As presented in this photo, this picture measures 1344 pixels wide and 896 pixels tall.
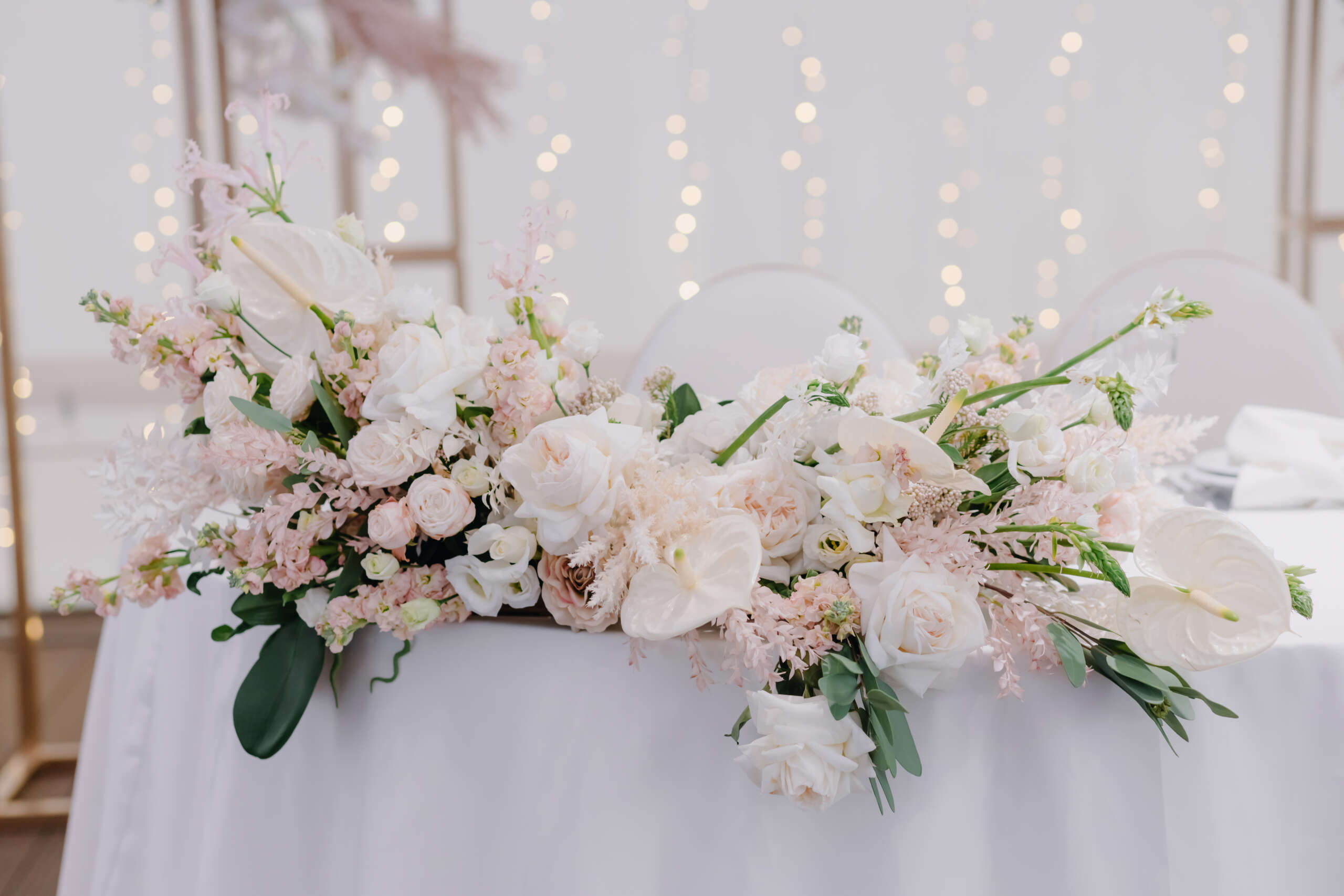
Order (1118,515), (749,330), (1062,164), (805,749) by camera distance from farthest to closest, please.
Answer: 1. (1062,164)
2. (749,330)
3. (1118,515)
4. (805,749)

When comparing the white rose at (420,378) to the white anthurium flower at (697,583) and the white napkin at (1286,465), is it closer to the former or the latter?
the white anthurium flower at (697,583)

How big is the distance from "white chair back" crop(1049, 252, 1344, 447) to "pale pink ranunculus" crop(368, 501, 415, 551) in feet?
4.31

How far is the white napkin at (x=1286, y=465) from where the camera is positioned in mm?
1052

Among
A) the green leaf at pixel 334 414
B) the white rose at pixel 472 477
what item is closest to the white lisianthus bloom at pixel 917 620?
the white rose at pixel 472 477

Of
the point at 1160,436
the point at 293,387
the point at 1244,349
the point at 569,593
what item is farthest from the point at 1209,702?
the point at 1244,349

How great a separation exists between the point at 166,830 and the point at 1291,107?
137 inches

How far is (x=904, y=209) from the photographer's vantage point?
2848 mm

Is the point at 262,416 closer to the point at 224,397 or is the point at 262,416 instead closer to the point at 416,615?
the point at 224,397

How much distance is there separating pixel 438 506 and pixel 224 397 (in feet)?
0.57

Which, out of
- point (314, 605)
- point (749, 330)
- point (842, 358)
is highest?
point (749, 330)

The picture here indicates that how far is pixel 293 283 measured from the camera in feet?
2.02

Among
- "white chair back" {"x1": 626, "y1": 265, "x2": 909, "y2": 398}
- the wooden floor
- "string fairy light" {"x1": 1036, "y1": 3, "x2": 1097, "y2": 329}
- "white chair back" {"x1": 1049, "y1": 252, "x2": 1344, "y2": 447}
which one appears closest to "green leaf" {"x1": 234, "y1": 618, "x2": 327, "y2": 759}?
"white chair back" {"x1": 626, "y1": 265, "x2": 909, "y2": 398}

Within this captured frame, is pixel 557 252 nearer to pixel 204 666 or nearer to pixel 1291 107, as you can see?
pixel 204 666

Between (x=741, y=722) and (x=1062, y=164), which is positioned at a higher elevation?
(x=1062, y=164)
